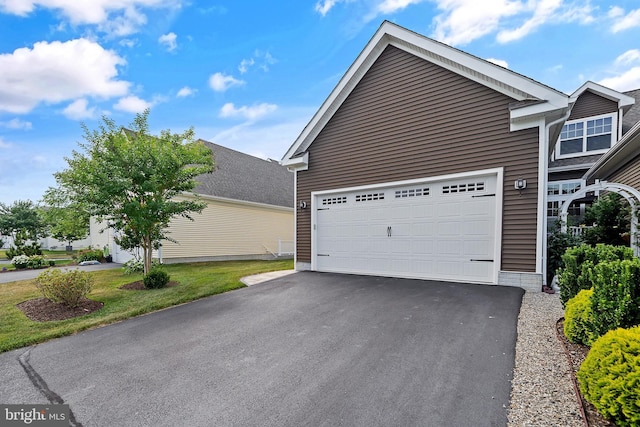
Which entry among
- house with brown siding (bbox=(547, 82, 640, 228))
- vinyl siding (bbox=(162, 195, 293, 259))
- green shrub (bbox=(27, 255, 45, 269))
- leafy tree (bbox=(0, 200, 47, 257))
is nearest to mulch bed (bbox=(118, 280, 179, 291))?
vinyl siding (bbox=(162, 195, 293, 259))

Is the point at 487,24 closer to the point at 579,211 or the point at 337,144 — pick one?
the point at 337,144

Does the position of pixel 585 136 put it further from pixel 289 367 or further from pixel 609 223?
pixel 289 367

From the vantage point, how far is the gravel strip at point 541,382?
80.8 inches

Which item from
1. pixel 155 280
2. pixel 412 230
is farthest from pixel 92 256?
pixel 412 230

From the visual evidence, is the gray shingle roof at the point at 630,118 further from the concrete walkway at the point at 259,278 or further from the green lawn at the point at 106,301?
the green lawn at the point at 106,301

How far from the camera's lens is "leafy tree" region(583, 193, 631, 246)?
699 centimetres

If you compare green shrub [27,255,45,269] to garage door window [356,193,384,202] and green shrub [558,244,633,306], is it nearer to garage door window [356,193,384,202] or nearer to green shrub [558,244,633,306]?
garage door window [356,193,384,202]

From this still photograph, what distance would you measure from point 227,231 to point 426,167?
1069 centimetres

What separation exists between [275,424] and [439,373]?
1666 mm

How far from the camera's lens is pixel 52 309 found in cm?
538

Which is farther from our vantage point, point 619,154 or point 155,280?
point 155,280

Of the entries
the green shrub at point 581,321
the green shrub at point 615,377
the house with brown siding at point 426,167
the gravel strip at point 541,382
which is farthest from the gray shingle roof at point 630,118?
the green shrub at point 615,377

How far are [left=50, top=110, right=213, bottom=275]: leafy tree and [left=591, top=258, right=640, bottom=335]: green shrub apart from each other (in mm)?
8034

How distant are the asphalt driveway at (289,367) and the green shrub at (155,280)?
2.50m
